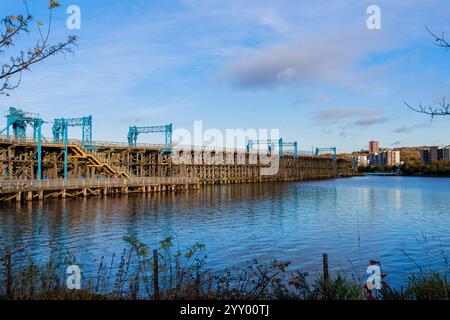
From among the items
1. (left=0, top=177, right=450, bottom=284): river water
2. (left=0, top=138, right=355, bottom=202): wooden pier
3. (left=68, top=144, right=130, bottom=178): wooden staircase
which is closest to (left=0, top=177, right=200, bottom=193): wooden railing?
(left=0, top=138, right=355, bottom=202): wooden pier

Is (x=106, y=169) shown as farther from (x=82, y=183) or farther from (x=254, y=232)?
(x=254, y=232)

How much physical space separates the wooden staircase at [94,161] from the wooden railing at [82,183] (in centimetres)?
373

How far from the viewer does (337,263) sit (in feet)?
64.4

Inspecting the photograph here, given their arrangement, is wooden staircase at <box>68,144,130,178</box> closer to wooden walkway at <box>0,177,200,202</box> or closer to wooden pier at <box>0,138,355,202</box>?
wooden pier at <box>0,138,355,202</box>

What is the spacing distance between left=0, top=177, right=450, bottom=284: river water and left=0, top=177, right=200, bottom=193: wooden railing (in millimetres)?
3234

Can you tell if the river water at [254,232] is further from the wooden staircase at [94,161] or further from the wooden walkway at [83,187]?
the wooden staircase at [94,161]

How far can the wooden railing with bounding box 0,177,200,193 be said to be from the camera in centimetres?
4547

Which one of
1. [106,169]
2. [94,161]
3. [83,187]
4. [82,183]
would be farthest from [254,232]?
[106,169]

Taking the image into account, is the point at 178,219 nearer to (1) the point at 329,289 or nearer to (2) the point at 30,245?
(2) the point at 30,245

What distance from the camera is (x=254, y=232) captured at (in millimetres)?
28750

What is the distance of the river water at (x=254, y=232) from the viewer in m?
20.7

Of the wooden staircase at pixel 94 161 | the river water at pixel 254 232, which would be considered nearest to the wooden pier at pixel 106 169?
the wooden staircase at pixel 94 161

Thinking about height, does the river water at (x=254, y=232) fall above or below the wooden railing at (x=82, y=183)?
below
